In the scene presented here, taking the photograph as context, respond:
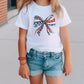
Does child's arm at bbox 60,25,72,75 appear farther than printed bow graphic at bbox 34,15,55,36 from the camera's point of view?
Yes

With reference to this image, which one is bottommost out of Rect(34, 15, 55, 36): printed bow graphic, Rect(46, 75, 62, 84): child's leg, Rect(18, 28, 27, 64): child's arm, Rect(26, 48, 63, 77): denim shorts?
Rect(46, 75, 62, 84): child's leg

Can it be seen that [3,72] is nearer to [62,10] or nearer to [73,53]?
[73,53]

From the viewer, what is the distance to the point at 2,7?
798 cm

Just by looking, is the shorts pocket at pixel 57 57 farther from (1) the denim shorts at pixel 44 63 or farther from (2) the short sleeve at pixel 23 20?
(2) the short sleeve at pixel 23 20

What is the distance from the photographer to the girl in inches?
90.4

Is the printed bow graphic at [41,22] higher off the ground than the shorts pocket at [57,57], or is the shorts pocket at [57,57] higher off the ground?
the printed bow graphic at [41,22]

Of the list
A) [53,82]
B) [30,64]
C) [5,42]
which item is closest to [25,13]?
[30,64]

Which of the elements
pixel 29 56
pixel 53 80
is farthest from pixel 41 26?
pixel 53 80

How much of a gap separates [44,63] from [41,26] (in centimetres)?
36

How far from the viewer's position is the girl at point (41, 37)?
229 centimetres

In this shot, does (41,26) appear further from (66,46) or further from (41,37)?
(66,46)

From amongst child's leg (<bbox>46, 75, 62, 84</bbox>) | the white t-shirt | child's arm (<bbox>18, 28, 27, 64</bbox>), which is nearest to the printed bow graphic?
the white t-shirt

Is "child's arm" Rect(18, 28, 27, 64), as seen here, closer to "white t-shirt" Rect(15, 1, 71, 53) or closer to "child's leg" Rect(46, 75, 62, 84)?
"white t-shirt" Rect(15, 1, 71, 53)

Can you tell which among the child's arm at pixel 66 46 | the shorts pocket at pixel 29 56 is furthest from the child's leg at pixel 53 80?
the shorts pocket at pixel 29 56
